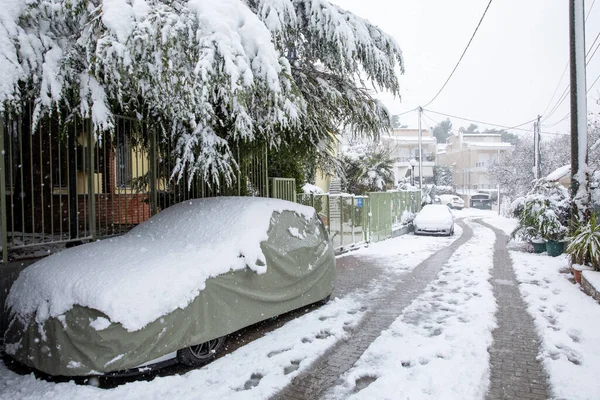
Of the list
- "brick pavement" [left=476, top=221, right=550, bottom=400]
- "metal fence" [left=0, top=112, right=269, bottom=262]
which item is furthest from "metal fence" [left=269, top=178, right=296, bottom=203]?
"brick pavement" [left=476, top=221, right=550, bottom=400]

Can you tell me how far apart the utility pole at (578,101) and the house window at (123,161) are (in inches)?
337

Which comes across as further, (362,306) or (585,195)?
(585,195)

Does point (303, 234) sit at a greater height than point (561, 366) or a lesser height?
greater

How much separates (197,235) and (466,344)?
3.17 metres

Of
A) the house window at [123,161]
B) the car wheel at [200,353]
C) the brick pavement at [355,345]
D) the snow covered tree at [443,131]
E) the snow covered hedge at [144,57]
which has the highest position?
the snow covered tree at [443,131]

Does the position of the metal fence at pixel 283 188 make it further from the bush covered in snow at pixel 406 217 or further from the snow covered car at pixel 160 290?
the bush covered in snow at pixel 406 217

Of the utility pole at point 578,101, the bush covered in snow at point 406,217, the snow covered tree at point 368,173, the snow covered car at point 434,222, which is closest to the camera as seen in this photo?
the utility pole at point 578,101

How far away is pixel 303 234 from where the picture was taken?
5.75 meters

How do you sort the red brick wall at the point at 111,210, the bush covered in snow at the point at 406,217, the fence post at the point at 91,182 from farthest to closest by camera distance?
the bush covered in snow at the point at 406,217 → the red brick wall at the point at 111,210 → the fence post at the point at 91,182

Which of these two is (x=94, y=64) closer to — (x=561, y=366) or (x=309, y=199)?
(x=561, y=366)

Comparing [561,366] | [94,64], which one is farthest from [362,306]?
[94,64]

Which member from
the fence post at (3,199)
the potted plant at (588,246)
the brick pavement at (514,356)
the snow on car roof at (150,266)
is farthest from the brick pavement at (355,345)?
the fence post at (3,199)

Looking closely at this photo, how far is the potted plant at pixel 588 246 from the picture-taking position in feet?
23.5

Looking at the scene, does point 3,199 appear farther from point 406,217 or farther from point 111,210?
point 406,217
